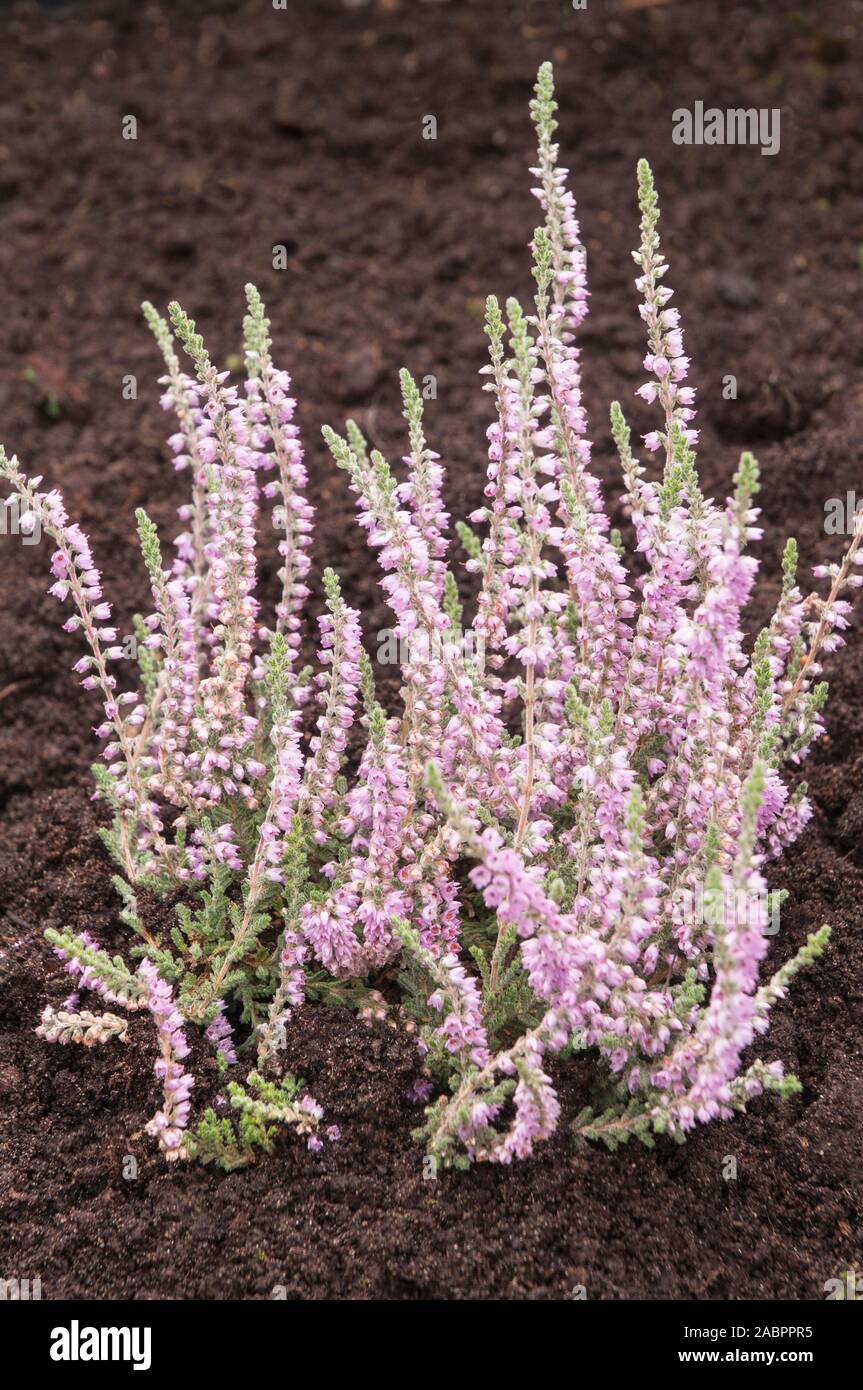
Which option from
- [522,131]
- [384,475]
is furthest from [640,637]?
[522,131]

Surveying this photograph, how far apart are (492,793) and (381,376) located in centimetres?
370

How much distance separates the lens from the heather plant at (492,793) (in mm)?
3217

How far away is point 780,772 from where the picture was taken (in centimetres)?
486

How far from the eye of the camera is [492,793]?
11.9ft

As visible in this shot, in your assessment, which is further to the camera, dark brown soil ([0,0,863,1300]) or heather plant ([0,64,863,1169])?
dark brown soil ([0,0,863,1300])

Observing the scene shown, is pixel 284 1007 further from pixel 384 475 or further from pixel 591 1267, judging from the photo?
pixel 384 475

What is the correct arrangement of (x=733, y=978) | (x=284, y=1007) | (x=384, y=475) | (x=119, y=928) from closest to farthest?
1. (x=733, y=978)
2. (x=384, y=475)
3. (x=284, y=1007)
4. (x=119, y=928)

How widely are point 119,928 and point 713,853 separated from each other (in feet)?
6.65

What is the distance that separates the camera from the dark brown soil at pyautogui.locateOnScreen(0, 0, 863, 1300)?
3.56 m

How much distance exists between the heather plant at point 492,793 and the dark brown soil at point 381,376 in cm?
20

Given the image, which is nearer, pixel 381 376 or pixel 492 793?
pixel 492 793

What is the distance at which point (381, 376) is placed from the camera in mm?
6777

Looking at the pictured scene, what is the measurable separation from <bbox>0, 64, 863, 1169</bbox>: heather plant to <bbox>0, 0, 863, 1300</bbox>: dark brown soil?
0.20 meters

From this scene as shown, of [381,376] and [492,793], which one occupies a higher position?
[381,376]
